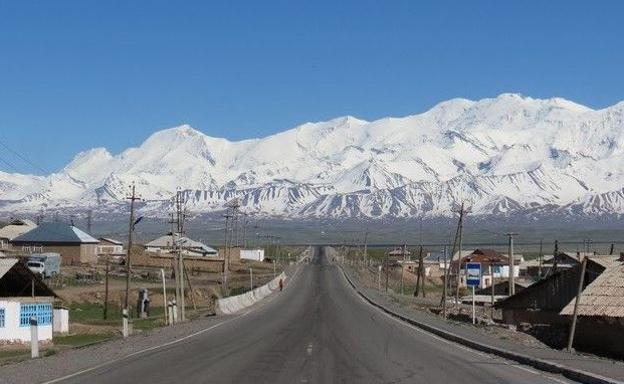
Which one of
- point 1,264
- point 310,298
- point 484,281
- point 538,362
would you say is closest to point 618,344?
point 538,362

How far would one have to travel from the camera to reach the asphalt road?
21583 mm

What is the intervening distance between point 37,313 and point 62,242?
81628mm

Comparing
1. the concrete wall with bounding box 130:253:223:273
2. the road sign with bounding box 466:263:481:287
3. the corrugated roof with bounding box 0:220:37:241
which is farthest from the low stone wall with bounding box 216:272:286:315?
the corrugated roof with bounding box 0:220:37:241

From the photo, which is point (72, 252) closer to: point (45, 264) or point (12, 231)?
point (12, 231)

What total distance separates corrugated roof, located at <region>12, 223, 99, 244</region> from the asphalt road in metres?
84.5

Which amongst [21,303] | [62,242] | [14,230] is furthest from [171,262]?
[21,303]

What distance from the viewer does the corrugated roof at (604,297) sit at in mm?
38844

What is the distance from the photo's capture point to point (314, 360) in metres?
25.4

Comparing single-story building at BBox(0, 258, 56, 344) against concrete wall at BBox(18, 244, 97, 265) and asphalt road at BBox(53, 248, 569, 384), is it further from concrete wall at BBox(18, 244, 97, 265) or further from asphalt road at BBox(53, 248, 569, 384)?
concrete wall at BBox(18, 244, 97, 265)

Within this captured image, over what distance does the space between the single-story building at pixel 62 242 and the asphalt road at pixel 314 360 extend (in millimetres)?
→ 83892

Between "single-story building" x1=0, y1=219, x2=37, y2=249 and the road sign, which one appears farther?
"single-story building" x1=0, y1=219, x2=37, y2=249

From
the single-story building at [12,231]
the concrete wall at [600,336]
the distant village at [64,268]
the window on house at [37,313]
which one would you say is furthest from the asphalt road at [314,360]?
the single-story building at [12,231]

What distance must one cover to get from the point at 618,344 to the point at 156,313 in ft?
139

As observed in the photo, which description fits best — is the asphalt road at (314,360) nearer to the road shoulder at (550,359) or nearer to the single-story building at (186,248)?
the road shoulder at (550,359)
